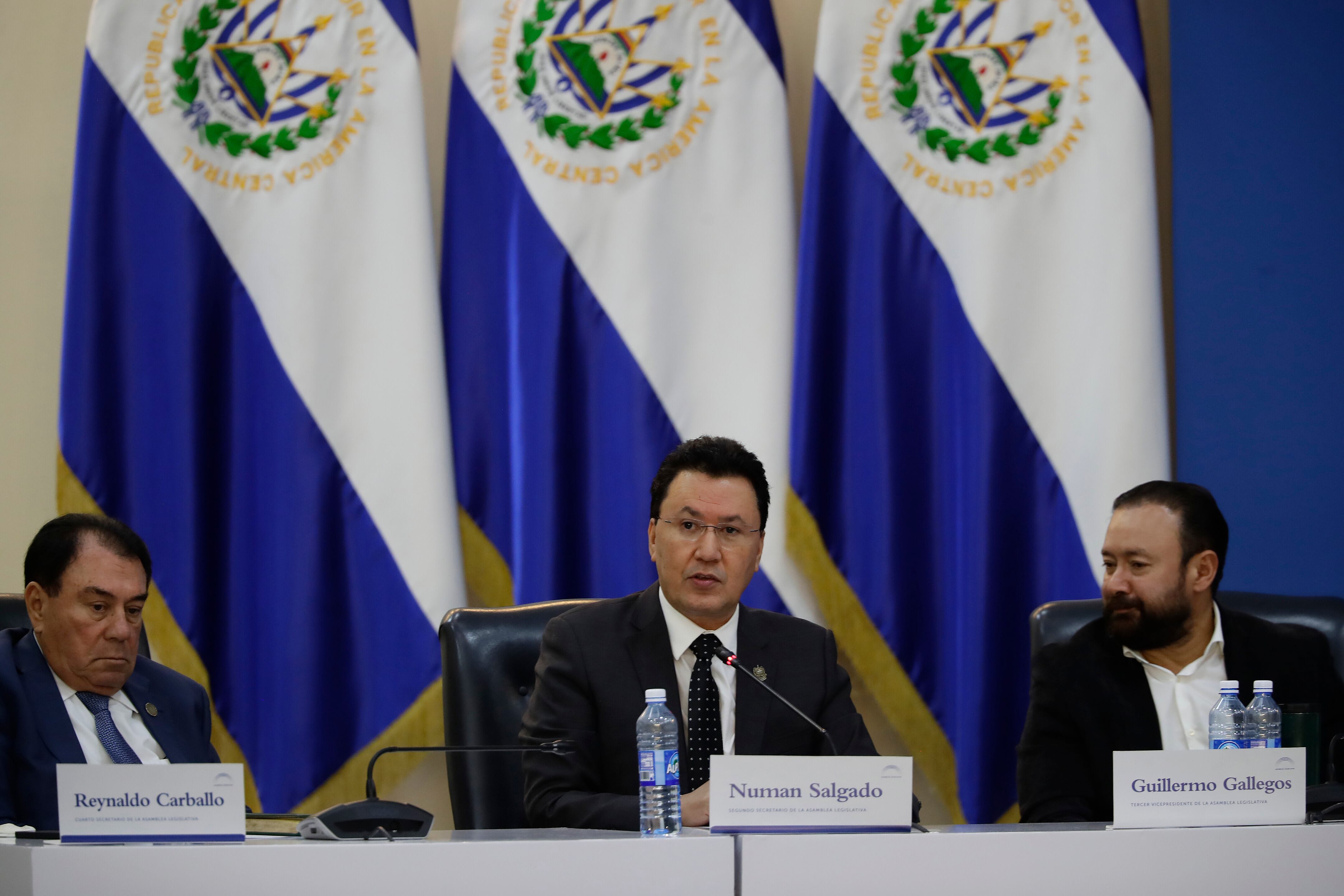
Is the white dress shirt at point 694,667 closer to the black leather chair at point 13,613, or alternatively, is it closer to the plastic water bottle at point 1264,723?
the plastic water bottle at point 1264,723

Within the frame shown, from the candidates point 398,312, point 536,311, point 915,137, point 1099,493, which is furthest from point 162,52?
point 1099,493

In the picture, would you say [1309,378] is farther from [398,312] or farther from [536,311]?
[398,312]

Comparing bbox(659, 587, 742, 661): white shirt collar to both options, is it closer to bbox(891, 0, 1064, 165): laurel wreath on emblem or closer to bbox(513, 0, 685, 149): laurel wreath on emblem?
bbox(513, 0, 685, 149): laurel wreath on emblem

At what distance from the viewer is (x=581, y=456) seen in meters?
3.39

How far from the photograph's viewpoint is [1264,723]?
2287 millimetres

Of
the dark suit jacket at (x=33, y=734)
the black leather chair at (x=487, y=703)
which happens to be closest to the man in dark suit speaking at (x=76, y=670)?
the dark suit jacket at (x=33, y=734)

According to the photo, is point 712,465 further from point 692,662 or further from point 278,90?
point 278,90

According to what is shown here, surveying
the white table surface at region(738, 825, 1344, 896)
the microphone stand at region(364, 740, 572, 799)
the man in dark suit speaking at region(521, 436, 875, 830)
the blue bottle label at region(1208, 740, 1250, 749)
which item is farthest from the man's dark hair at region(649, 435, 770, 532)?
the white table surface at region(738, 825, 1344, 896)

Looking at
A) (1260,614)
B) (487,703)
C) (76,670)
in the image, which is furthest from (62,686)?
(1260,614)

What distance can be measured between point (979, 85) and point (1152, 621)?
5.09ft

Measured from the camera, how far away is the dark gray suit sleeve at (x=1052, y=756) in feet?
8.03

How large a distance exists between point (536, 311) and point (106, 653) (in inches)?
55.8

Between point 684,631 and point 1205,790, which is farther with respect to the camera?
point 684,631

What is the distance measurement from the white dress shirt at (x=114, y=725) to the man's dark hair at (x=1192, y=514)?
2.05m
